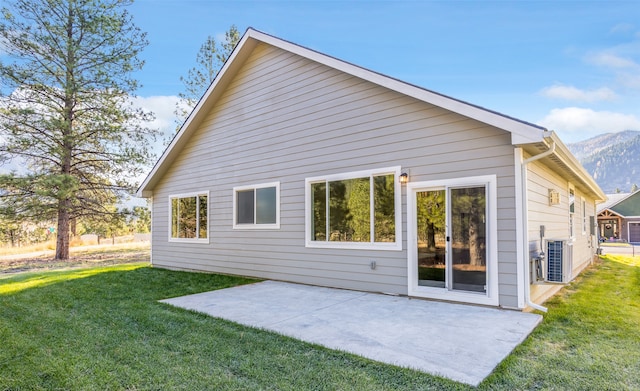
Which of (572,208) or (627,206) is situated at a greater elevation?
(627,206)

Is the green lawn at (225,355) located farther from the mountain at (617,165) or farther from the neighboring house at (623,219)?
the mountain at (617,165)

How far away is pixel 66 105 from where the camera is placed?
1385 centimetres

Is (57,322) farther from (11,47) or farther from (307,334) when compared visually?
(11,47)

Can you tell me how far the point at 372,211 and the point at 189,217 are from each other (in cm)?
583

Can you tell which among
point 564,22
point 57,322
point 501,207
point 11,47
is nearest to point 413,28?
point 564,22

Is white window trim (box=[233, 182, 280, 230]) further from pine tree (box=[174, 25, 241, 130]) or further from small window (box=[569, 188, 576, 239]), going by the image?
pine tree (box=[174, 25, 241, 130])

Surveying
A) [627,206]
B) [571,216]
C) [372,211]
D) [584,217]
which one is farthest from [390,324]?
[627,206]

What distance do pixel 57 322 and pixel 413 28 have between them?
1141cm

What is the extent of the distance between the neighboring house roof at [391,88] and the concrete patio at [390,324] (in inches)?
90.0

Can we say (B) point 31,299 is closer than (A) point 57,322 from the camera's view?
No

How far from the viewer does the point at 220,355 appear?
3.28 meters

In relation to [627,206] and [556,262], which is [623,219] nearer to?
[627,206]

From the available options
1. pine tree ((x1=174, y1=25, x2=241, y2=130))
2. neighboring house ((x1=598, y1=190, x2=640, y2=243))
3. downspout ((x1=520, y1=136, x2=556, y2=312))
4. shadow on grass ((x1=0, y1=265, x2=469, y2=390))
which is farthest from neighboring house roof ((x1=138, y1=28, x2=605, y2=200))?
neighboring house ((x1=598, y1=190, x2=640, y2=243))

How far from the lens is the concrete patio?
10.4 ft
